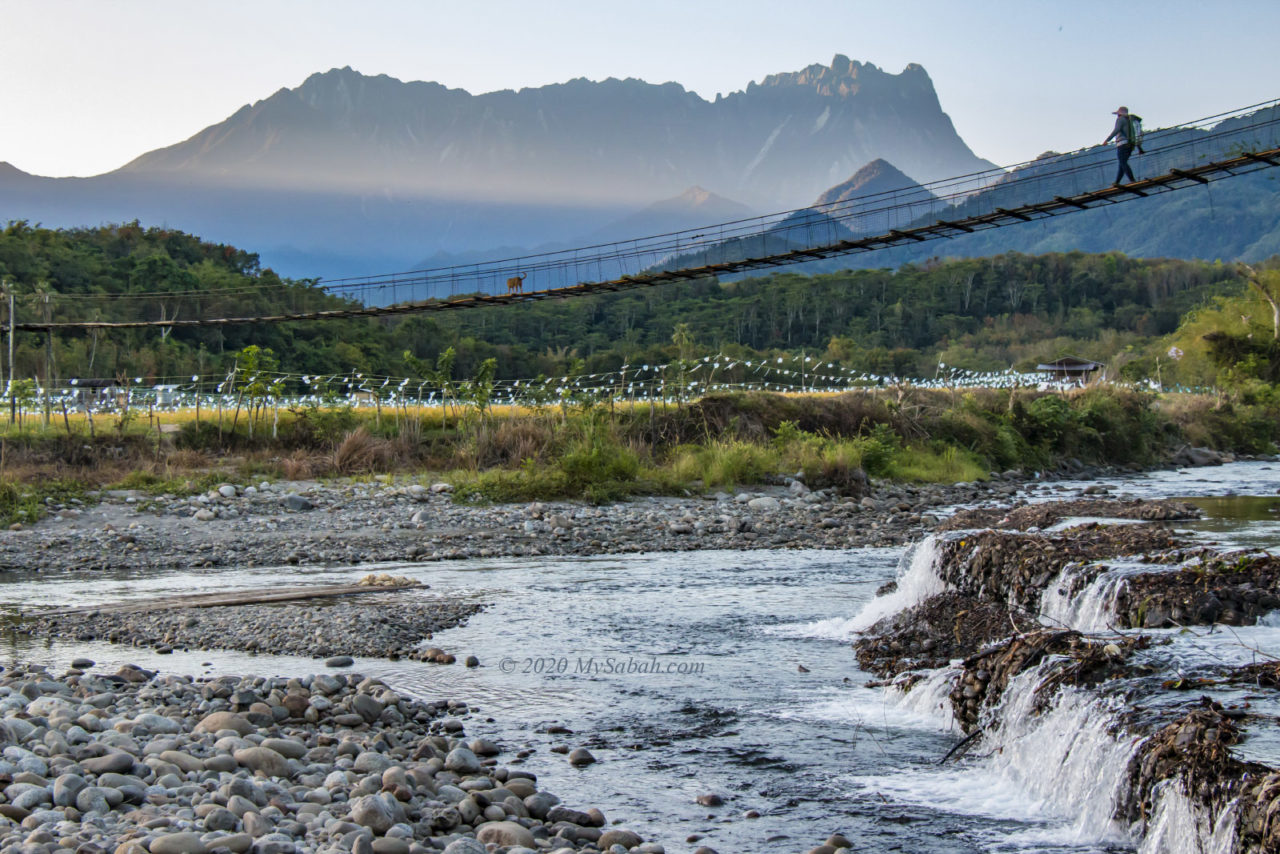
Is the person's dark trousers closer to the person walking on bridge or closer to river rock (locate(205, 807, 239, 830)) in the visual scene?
the person walking on bridge

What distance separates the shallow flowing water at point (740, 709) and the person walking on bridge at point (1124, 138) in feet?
23.2

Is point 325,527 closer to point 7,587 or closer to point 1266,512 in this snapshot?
point 7,587

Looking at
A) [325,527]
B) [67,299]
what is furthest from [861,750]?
[67,299]

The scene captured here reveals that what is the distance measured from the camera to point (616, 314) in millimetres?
94375

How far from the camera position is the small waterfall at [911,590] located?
12.4 metres

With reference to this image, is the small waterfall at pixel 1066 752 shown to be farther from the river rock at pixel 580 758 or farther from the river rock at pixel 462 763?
the river rock at pixel 462 763

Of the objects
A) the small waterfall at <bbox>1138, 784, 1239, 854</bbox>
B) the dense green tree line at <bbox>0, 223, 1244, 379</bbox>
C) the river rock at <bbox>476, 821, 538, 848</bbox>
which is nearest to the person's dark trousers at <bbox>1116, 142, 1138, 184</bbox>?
the small waterfall at <bbox>1138, 784, 1239, 854</bbox>

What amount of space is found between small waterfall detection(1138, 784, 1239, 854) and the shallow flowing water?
0.03 m

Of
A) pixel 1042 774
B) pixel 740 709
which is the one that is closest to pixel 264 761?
pixel 740 709

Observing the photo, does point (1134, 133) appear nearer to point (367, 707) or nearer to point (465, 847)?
point (367, 707)

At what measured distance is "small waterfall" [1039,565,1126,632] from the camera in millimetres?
9797

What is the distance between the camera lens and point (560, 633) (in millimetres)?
12180

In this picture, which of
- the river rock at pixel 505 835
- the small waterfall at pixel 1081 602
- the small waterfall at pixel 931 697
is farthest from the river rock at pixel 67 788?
the small waterfall at pixel 1081 602

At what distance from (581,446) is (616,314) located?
2718 inches
